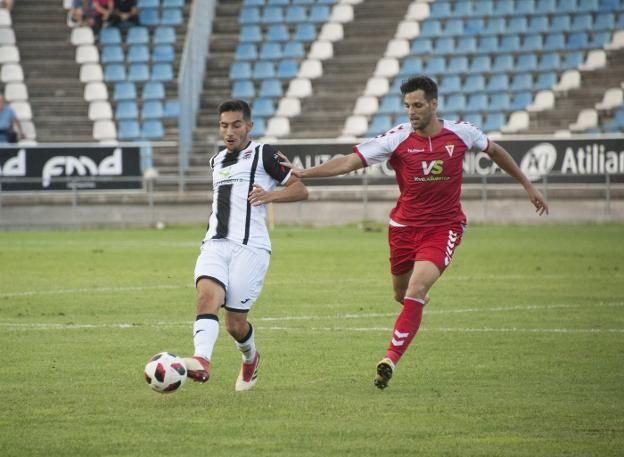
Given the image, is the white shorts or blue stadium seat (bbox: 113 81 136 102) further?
blue stadium seat (bbox: 113 81 136 102)

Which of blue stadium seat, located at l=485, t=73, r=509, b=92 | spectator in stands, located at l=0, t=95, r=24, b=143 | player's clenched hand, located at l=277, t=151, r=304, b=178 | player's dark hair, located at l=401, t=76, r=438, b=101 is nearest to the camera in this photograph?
player's clenched hand, located at l=277, t=151, r=304, b=178

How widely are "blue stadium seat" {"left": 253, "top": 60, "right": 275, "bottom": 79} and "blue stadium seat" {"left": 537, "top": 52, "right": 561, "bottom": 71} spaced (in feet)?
23.6

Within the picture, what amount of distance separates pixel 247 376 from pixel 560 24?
1040 inches

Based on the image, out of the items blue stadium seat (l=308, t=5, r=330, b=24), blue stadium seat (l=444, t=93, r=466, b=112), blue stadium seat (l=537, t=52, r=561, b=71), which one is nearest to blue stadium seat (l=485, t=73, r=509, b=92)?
blue stadium seat (l=444, t=93, r=466, b=112)

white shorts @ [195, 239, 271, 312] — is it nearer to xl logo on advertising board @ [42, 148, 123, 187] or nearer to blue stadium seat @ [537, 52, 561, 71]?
xl logo on advertising board @ [42, 148, 123, 187]

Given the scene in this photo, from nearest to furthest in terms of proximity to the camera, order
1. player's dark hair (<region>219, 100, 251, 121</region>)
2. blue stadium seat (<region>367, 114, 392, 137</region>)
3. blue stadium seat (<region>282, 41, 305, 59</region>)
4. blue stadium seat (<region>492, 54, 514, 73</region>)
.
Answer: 1. player's dark hair (<region>219, 100, 251, 121</region>)
2. blue stadium seat (<region>367, 114, 392, 137</region>)
3. blue stadium seat (<region>492, 54, 514, 73</region>)
4. blue stadium seat (<region>282, 41, 305, 59</region>)

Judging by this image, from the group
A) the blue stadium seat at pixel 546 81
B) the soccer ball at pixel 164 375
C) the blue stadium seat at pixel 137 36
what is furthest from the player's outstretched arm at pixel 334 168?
the blue stadium seat at pixel 137 36

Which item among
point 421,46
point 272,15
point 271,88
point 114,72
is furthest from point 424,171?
point 272,15

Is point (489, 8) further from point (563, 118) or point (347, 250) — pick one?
point (347, 250)

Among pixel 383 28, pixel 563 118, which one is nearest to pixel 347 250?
pixel 563 118

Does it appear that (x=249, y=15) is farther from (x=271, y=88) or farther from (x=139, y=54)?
(x=139, y=54)

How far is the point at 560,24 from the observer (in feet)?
110

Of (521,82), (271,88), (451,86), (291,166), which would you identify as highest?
(291,166)

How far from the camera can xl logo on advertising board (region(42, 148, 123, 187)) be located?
3030 cm
